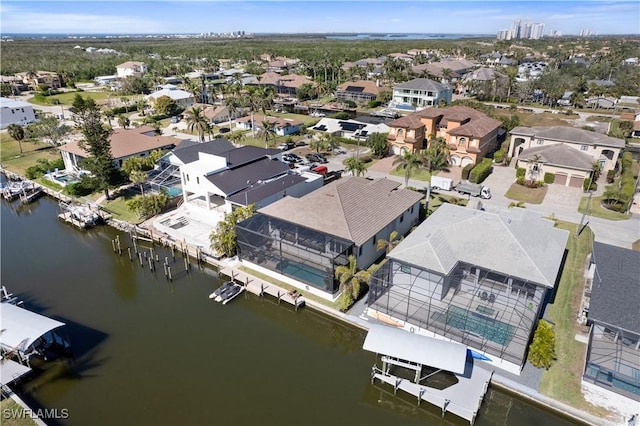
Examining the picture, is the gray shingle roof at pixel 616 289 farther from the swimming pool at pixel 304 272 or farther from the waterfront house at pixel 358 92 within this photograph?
the waterfront house at pixel 358 92

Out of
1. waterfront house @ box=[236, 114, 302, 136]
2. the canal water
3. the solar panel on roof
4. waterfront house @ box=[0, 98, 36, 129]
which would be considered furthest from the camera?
waterfront house @ box=[0, 98, 36, 129]

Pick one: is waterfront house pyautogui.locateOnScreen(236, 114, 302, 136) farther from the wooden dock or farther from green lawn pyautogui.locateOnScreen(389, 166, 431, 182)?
the wooden dock

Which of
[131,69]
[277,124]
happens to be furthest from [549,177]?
[131,69]

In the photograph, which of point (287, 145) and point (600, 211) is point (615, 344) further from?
point (287, 145)

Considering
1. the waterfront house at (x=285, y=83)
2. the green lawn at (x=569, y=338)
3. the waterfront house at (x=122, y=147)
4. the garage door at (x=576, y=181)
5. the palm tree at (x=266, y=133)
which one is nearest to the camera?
the green lawn at (x=569, y=338)

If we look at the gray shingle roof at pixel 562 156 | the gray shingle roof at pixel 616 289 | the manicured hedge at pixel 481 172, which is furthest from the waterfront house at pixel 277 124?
the gray shingle roof at pixel 616 289

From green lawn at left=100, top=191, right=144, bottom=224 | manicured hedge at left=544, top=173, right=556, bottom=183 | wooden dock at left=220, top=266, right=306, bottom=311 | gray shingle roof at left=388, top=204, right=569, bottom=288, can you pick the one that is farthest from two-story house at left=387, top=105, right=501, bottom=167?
green lawn at left=100, top=191, right=144, bottom=224
